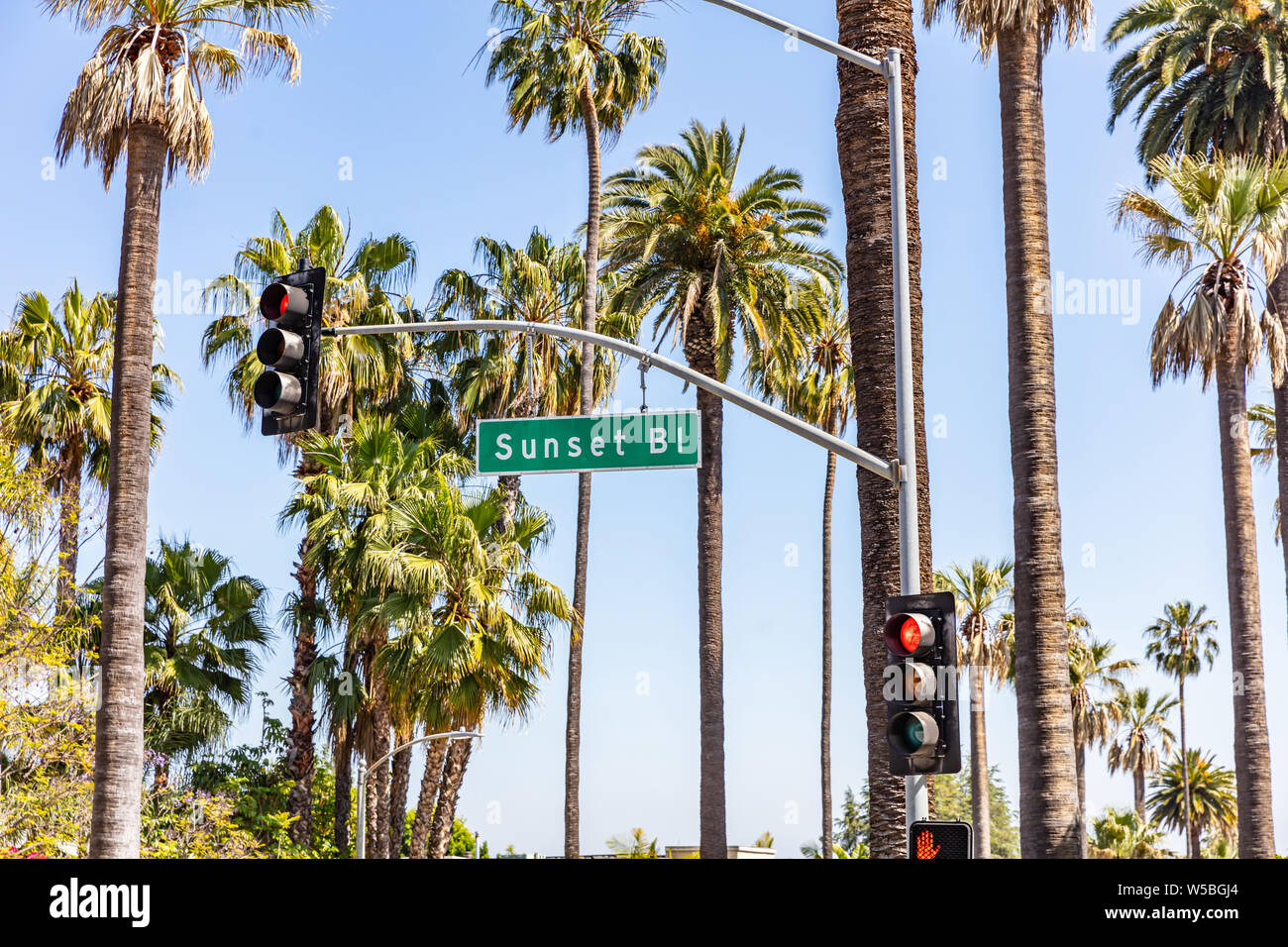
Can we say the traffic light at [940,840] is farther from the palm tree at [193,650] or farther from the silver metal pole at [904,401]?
the palm tree at [193,650]

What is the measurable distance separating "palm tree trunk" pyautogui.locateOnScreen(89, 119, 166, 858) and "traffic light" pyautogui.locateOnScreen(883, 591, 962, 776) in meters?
11.6

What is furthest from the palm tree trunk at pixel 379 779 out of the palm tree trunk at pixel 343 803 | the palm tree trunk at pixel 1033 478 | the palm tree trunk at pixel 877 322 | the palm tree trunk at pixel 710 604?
the palm tree trunk at pixel 877 322

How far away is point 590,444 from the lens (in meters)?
12.5

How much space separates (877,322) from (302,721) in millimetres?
20770

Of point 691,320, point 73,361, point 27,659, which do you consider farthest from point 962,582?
point 27,659

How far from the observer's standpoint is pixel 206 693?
2977 cm

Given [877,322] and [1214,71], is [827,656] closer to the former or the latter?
[1214,71]

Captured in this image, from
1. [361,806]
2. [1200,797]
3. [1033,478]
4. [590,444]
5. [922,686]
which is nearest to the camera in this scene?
[922,686]

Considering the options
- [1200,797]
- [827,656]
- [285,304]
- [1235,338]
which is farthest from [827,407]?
[1200,797]

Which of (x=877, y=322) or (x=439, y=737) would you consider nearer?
(x=877, y=322)

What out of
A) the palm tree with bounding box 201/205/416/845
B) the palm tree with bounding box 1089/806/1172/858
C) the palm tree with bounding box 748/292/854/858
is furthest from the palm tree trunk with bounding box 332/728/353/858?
the palm tree with bounding box 1089/806/1172/858

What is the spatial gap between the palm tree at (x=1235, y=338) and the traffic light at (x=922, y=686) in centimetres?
1749

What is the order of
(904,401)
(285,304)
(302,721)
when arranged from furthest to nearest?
(302,721) → (904,401) → (285,304)
